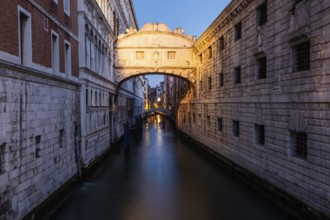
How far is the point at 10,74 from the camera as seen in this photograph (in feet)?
23.7

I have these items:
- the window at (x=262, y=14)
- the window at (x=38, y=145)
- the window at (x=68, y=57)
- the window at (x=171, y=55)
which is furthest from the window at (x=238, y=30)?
the window at (x=171, y=55)

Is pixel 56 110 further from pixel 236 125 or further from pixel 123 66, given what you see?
pixel 123 66

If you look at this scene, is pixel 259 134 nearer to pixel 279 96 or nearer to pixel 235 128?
pixel 279 96

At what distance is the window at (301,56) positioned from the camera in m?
9.04

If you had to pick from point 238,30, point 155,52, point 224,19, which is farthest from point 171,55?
point 238,30

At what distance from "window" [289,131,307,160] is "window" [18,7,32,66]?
7.75 meters

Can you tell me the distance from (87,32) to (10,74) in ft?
30.4

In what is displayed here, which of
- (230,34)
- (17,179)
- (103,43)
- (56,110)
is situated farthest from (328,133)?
(103,43)

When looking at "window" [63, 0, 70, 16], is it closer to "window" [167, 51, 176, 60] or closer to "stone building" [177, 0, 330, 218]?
"stone building" [177, 0, 330, 218]

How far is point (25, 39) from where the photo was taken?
866 cm

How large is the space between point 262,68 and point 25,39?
8310 millimetres

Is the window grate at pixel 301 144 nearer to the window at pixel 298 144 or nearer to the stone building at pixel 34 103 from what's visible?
the window at pixel 298 144

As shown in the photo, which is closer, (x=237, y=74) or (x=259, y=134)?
(x=259, y=134)

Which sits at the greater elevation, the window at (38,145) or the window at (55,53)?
the window at (55,53)
